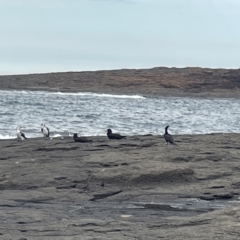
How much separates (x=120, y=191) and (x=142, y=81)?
321ft

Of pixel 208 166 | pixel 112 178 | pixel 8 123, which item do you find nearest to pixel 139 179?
pixel 112 178

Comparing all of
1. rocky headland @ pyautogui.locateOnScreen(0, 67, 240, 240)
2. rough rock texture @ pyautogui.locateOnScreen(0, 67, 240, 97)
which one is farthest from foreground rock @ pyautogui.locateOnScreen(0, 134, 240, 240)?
rough rock texture @ pyautogui.locateOnScreen(0, 67, 240, 97)

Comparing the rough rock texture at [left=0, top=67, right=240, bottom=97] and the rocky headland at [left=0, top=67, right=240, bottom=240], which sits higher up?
the rough rock texture at [left=0, top=67, right=240, bottom=97]

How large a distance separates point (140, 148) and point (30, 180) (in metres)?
5.75

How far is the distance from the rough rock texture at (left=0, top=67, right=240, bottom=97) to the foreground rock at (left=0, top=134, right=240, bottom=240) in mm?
79787

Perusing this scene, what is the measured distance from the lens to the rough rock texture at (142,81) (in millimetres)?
102812

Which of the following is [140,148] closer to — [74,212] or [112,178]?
[112,178]

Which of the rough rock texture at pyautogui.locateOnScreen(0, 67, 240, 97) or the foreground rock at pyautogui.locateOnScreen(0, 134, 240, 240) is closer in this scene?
the foreground rock at pyautogui.locateOnScreen(0, 134, 240, 240)

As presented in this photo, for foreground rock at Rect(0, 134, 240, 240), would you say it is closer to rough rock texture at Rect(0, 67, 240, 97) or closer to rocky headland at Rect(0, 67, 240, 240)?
rocky headland at Rect(0, 67, 240, 240)

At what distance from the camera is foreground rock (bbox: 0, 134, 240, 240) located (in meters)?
8.77

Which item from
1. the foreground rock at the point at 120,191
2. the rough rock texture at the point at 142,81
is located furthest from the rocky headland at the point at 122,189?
the rough rock texture at the point at 142,81

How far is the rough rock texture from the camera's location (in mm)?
102812

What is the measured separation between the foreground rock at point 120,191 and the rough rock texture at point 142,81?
79787 millimetres

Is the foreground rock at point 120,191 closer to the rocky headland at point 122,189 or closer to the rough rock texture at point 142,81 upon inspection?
the rocky headland at point 122,189
